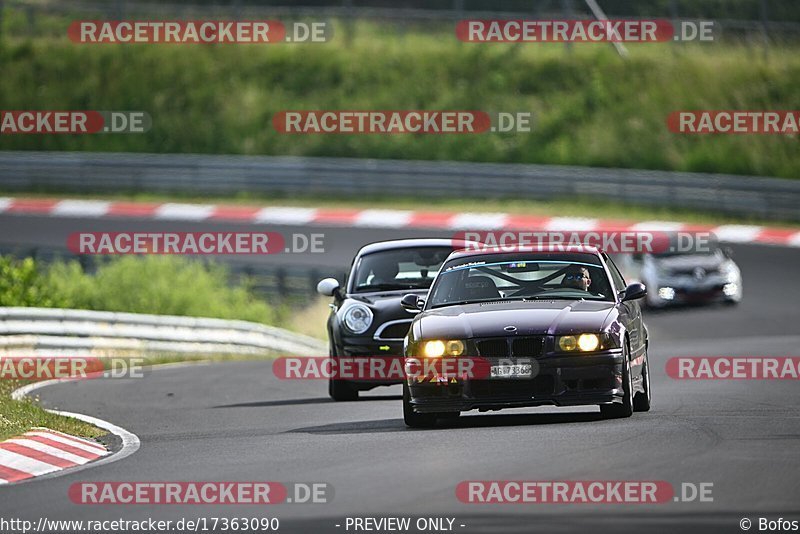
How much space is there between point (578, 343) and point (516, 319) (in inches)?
19.0

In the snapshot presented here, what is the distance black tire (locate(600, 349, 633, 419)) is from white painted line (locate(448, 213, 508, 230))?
74.0 ft

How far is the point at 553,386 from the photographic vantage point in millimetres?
11445

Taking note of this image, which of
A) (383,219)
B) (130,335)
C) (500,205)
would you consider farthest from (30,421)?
(500,205)

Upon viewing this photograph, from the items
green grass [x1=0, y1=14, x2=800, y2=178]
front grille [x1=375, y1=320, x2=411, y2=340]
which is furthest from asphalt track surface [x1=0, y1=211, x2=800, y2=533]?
green grass [x1=0, y1=14, x2=800, y2=178]

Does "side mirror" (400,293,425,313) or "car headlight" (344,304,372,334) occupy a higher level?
"car headlight" (344,304,372,334)

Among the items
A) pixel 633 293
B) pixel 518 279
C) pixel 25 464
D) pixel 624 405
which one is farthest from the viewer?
pixel 518 279

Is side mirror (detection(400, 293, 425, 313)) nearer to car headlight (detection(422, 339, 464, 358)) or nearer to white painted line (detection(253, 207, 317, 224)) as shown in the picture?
car headlight (detection(422, 339, 464, 358))

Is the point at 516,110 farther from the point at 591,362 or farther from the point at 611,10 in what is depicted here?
the point at 591,362

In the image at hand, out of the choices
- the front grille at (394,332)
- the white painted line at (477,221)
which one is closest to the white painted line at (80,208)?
the white painted line at (477,221)

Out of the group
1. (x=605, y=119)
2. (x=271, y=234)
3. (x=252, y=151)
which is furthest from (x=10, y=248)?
(x=605, y=119)

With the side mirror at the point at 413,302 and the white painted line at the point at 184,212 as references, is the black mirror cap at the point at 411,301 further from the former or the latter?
the white painted line at the point at 184,212

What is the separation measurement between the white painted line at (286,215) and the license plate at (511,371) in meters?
24.6

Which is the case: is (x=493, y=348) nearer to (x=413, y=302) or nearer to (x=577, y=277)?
(x=577, y=277)

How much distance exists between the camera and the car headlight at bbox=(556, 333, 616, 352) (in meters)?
11.5
